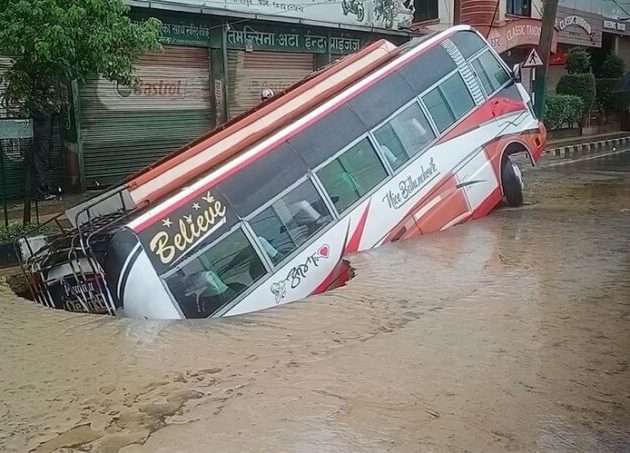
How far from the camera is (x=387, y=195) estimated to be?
8.48m

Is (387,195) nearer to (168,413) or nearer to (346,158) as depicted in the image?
(346,158)

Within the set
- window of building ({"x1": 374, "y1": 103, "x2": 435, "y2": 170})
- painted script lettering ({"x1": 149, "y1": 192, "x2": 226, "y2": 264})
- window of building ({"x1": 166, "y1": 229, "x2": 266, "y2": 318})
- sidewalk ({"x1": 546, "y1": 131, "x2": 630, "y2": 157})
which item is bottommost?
sidewalk ({"x1": 546, "y1": 131, "x2": 630, "y2": 157})

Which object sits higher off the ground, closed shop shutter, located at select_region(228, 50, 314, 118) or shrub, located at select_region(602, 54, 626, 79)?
closed shop shutter, located at select_region(228, 50, 314, 118)

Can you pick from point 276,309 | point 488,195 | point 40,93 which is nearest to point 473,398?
point 276,309

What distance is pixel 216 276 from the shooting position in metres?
6.58

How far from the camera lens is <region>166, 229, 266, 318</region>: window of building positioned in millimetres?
6414

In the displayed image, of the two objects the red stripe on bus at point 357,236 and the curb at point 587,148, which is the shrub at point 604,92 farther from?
the red stripe on bus at point 357,236

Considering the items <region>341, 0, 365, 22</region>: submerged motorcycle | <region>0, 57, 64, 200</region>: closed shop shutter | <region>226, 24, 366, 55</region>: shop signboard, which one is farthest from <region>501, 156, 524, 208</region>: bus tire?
<region>341, 0, 365, 22</region>: submerged motorcycle

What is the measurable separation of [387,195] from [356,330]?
2.76 m

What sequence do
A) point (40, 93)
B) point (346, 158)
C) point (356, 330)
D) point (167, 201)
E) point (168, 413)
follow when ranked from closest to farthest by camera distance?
point (168, 413)
point (356, 330)
point (167, 201)
point (346, 158)
point (40, 93)

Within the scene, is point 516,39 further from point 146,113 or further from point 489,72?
point 489,72

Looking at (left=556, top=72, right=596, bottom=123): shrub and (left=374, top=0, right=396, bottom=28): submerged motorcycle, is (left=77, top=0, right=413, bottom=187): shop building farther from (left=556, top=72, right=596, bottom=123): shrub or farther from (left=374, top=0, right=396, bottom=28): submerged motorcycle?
(left=556, top=72, right=596, bottom=123): shrub

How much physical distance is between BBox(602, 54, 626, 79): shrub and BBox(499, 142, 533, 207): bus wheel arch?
24.2 metres

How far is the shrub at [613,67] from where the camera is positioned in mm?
32625
